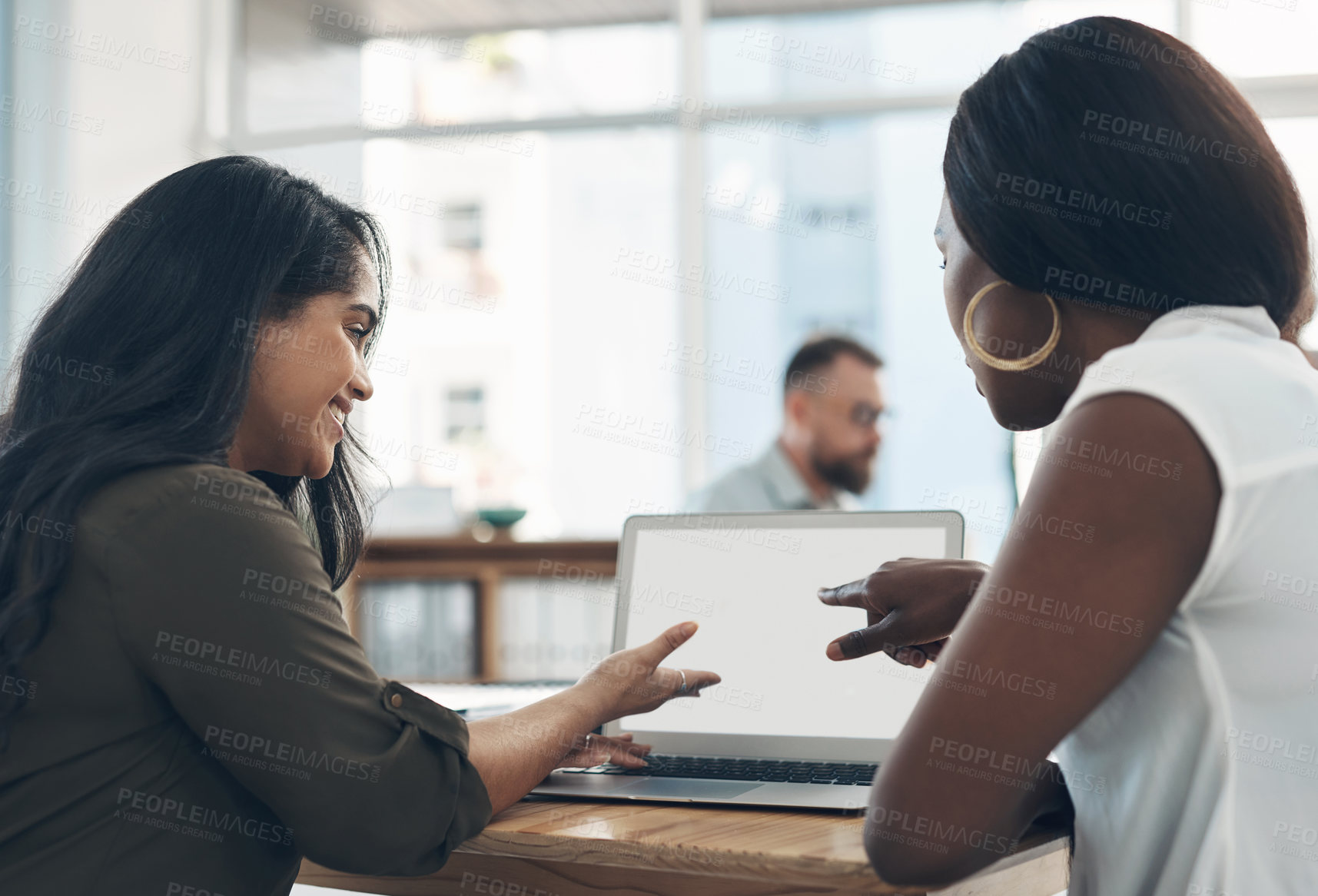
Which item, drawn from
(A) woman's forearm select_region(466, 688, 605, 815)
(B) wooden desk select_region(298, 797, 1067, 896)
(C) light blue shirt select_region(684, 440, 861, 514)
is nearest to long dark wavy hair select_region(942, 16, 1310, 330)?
(B) wooden desk select_region(298, 797, 1067, 896)

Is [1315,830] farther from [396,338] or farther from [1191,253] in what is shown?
[396,338]

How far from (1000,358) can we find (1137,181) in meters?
0.18

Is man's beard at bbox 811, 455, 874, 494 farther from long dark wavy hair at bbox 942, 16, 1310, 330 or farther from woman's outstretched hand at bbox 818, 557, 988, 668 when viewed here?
long dark wavy hair at bbox 942, 16, 1310, 330

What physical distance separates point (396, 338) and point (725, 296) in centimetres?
129

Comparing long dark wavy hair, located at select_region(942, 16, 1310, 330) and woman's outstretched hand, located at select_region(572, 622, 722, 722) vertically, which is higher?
long dark wavy hair, located at select_region(942, 16, 1310, 330)

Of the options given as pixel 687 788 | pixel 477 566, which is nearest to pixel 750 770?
pixel 687 788

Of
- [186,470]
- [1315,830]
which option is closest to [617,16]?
[186,470]

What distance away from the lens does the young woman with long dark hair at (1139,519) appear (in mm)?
688

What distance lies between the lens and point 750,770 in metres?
1.10

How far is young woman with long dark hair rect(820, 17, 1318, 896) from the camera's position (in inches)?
27.1

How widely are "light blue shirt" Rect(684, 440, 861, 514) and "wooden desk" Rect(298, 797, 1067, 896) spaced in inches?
87.0

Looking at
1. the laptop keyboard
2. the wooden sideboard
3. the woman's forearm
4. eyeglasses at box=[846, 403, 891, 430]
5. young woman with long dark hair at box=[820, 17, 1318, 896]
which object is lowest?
the wooden sideboard

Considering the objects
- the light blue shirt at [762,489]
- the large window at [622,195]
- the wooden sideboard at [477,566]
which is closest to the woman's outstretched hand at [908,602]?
the light blue shirt at [762,489]

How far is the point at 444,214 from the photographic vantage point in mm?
4180
